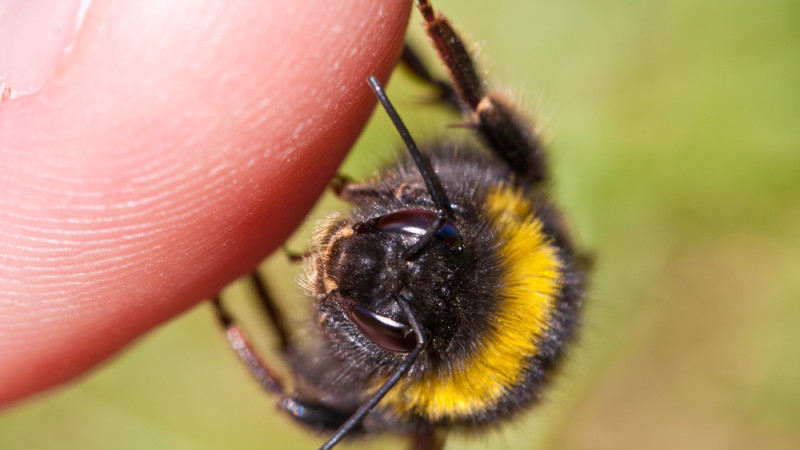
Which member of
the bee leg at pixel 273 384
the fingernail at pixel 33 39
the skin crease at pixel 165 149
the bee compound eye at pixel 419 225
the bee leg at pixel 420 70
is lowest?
the bee leg at pixel 273 384

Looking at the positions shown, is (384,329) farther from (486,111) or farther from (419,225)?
(486,111)

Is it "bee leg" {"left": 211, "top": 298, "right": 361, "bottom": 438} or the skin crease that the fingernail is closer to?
the skin crease

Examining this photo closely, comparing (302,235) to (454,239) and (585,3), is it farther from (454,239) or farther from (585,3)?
(454,239)

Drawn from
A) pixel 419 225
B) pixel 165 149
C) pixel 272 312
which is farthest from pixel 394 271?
pixel 272 312

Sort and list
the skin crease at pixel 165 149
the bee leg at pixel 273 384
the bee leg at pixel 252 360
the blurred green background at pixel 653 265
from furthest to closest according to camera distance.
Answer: the blurred green background at pixel 653 265, the bee leg at pixel 252 360, the bee leg at pixel 273 384, the skin crease at pixel 165 149

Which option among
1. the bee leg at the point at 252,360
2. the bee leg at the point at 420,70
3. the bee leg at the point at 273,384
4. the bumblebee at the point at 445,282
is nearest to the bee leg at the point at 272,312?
the bee leg at the point at 273,384

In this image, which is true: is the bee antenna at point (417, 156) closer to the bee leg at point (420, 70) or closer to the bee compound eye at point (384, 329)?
the bee compound eye at point (384, 329)
